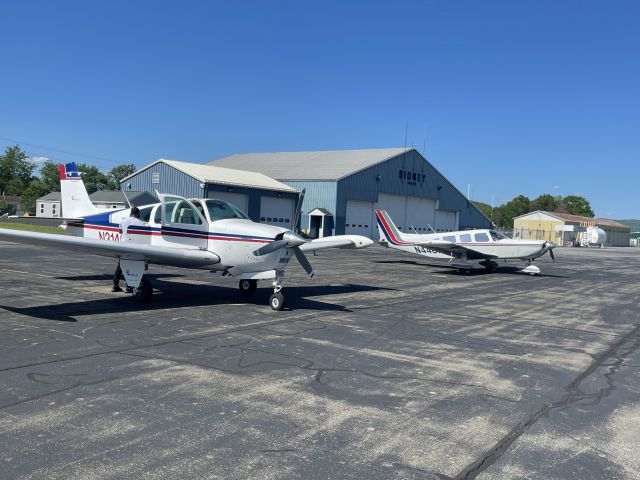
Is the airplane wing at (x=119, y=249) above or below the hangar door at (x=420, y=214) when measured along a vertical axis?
below

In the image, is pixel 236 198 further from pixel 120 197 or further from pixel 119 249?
pixel 119 249

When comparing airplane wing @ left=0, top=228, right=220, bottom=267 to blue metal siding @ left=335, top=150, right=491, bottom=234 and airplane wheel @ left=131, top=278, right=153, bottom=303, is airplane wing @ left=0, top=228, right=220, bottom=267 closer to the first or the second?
airplane wheel @ left=131, top=278, right=153, bottom=303

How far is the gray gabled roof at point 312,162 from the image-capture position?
54.6 meters

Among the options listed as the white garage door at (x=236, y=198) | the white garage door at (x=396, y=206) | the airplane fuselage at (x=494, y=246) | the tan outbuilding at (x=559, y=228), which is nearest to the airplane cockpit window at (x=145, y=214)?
the airplane fuselage at (x=494, y=246)

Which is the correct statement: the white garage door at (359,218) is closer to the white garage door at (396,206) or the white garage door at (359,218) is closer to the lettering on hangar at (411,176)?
the white garage door at (396,206)

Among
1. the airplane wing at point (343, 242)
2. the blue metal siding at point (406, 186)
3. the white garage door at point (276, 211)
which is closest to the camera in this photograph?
the airplane wing at point (343, 242)

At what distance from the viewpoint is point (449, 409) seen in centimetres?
561

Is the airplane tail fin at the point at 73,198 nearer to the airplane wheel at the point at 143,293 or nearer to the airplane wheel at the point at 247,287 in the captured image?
the airplane wheel at the point at 143,293

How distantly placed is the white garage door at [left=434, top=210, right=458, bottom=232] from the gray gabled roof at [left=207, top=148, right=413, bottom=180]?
9.89 meters

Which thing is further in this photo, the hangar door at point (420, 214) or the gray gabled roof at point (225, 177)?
the hangar door at point (420, 214)

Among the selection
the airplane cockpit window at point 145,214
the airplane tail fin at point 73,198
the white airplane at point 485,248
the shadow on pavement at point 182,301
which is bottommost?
the shadow on pavement at point 182,301

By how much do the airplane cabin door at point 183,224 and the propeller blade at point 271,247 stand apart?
1280mm

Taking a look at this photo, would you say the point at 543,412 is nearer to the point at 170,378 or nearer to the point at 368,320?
the point at 170,378

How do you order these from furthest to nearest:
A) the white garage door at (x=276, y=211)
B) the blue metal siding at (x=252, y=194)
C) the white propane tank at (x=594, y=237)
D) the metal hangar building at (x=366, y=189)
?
the white propane tank at (x=594, y=237) → the metal hangar building at (x=366, y=189) → the white garage door at (x=276, y=211) → the blue metal siding at (x=252, y=194)
